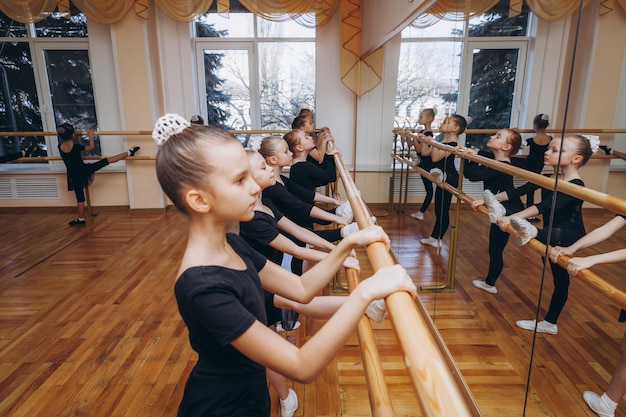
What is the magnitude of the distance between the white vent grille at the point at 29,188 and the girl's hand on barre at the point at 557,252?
5.97 meters

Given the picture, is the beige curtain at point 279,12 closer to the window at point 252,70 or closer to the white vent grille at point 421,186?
the window at point 252,70

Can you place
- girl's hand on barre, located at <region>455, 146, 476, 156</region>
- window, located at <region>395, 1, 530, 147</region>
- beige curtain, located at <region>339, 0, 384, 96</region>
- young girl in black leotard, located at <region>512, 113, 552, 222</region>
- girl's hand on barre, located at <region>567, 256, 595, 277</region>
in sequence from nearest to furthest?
1. girl's hand on barre, located at <region>567, 256, 595, 277</region>
2. young girl in black leotard, located at <region>512, 113, 552, 222</region>
3. window, located at <region>395, 1, 530, 147</region>
4. girl's hand on barre, located at <region>455, 146, 476, 156</region>
5. beige curtain, located at <region>339, 0, 384, 96</region>

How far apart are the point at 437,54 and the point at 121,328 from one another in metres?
2.63

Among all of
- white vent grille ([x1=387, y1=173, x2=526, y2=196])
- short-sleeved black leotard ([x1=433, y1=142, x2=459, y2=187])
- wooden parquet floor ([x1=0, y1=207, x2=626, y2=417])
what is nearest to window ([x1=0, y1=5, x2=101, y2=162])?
wooden parquet floor ([x1=0, y1=207, x2=626, y2=417])

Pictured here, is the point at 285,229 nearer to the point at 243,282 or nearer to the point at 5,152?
the point at 243,282

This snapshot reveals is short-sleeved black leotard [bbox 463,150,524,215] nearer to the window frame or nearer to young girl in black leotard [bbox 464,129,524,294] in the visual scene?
young girl in black leotard [bbox 464,129,524,294]

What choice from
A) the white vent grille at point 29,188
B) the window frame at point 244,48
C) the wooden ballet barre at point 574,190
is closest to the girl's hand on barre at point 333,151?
the wooden ballet barre at point 574,190

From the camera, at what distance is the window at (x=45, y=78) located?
5105 millimetres

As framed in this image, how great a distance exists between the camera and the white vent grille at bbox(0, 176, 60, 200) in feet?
17.4

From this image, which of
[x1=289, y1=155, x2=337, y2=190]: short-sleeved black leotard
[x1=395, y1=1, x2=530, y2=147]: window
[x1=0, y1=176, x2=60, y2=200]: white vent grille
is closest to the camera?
[x1=395, y1=1, x2=530, y2=147]: window

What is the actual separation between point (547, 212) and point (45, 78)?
6159 millimetres

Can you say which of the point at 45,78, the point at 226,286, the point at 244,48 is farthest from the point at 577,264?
the point at 45,78

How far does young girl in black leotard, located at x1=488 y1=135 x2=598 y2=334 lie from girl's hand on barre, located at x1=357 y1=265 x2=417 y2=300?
1.45ft

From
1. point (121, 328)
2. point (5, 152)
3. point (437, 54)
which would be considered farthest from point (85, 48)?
point (437, 54)
